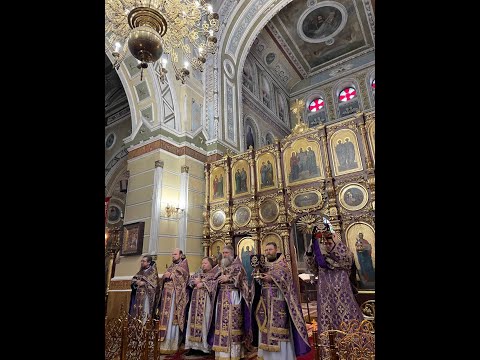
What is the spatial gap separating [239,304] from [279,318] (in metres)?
1.00

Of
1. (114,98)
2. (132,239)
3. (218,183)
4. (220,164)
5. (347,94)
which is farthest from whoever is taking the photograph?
(347,94)

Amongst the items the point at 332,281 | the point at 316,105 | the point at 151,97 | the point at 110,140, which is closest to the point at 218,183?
the point at 151,97

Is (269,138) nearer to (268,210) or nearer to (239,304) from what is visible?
(268,210)

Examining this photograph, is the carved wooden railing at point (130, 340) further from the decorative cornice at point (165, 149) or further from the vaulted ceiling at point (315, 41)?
the vaulted ceiling at point (315, 41)

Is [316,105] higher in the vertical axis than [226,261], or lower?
higher

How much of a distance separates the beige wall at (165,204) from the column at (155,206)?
11cm

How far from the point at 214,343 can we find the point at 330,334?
8.82 feet

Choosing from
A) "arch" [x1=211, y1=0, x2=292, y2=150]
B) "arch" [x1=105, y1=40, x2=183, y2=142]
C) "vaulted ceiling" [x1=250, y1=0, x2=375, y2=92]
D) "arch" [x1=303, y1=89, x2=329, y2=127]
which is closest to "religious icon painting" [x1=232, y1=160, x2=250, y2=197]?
"arch" [x1=211, y1=0, x2=292, y2=150]

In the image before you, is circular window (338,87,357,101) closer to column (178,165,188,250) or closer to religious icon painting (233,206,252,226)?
religious icon painting (233,206,252,226)

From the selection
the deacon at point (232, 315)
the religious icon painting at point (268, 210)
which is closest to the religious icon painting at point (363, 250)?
the religious icon painting at point (268, 210)

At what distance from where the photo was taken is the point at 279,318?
4141mm

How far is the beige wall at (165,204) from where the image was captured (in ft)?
26.6
